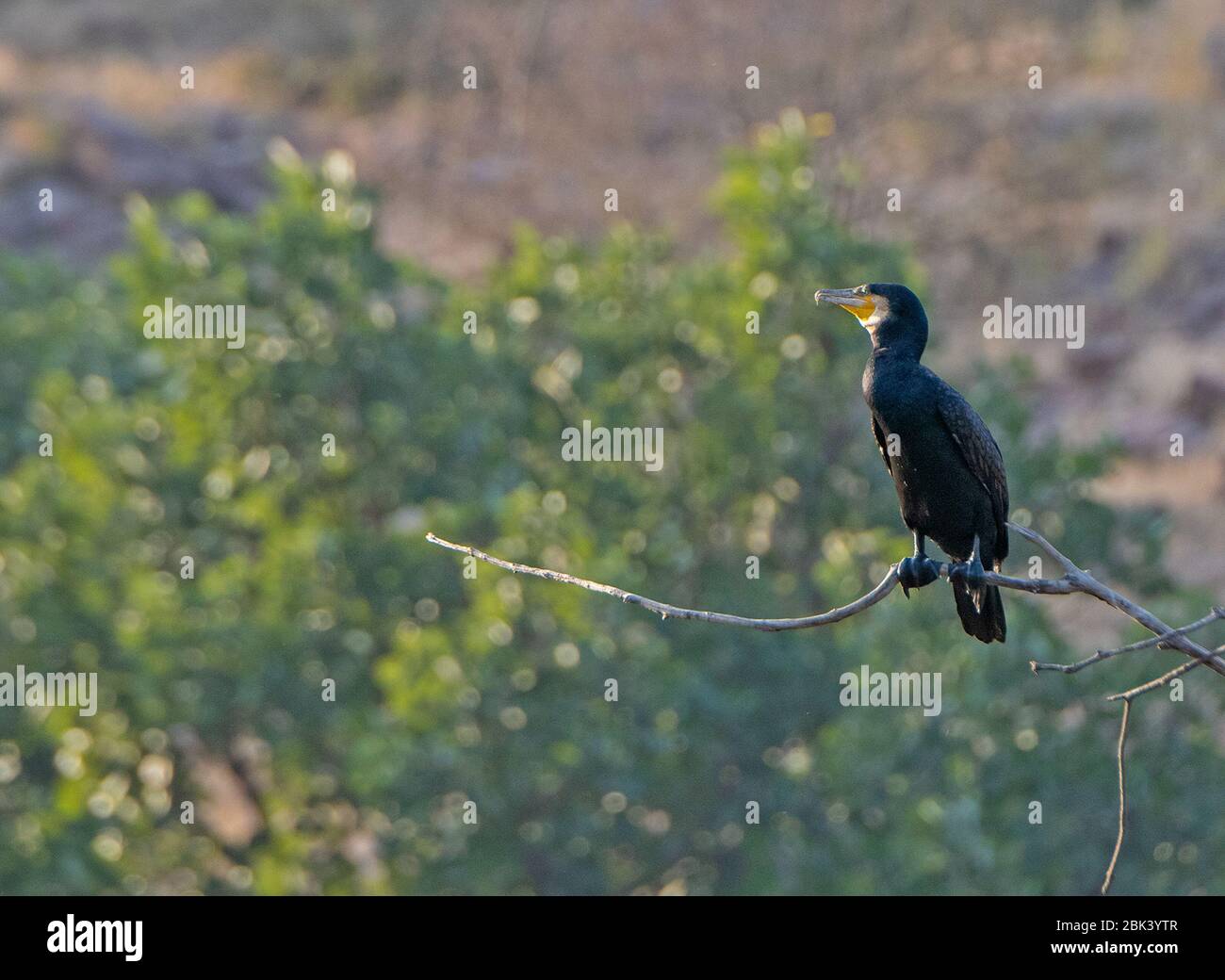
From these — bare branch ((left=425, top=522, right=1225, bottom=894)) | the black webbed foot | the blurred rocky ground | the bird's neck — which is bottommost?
bare branch ((left=425, top=522, right=1225, bottom=894))

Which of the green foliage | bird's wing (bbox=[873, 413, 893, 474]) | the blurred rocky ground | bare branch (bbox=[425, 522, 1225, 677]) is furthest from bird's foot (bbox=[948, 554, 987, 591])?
the blurred rocky ground

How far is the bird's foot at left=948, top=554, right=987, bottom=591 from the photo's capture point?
6.07 m

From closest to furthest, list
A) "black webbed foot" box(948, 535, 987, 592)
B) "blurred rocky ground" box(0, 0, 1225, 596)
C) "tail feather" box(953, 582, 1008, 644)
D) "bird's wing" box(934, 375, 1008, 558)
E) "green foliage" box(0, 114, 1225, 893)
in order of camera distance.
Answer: "black webbed foot" box(948, 535, 987, 592)
"tail feather" box(953, 582, 1008, 644)
"bird's wing" box(934, 375, 1008, 558)
"green foliage" box(0, 114, 1225, 893)
"blurred rocky ground" box(0, 0, 1225, 596)

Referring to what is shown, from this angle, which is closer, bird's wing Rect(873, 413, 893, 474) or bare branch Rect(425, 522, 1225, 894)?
bare branch Rect(425, 522, 1225, 894)

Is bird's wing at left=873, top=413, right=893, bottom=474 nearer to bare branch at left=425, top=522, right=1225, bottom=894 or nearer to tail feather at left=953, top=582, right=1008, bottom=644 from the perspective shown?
tail feather at left=953, top=582, right=1008, bottom=644

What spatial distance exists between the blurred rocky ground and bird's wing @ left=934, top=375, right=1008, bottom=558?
17.1 meters

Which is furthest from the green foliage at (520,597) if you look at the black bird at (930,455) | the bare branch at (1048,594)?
the bare branch at (1048,594)

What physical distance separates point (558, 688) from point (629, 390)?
2913mm

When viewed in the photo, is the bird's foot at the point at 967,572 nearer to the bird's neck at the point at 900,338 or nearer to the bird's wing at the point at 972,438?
the bird's wing at the point at 972,438

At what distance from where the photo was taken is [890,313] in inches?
249

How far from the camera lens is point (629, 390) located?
1725cm

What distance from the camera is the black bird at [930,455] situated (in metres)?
6.25

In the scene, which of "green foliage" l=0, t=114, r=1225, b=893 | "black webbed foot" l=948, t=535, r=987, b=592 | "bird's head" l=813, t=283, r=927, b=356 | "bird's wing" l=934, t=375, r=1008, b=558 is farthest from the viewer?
"green foliage" l=0, t=114, r=1225, b=893
